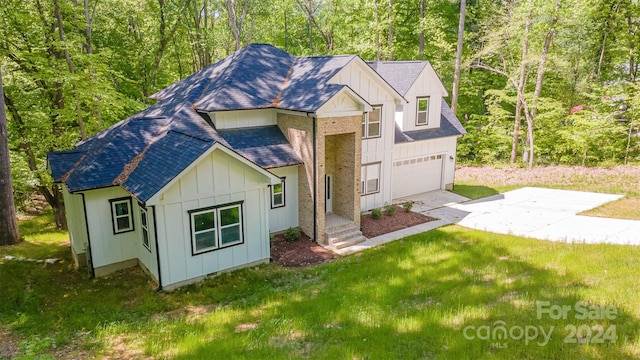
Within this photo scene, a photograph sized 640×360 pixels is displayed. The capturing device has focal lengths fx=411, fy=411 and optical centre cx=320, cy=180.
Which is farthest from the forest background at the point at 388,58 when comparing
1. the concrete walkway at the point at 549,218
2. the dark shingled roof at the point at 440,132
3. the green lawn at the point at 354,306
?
the concrete walkway at the point at 549,218

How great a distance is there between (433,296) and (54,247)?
14.3m

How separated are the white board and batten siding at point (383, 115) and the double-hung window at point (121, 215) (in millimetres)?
8807

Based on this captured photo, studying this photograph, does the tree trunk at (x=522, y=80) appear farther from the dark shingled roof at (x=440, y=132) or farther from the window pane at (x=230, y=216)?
the window pane at (x=230, y=216)

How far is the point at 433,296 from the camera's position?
10086 millimetres

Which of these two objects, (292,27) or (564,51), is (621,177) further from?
(292,27)

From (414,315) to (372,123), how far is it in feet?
36.6

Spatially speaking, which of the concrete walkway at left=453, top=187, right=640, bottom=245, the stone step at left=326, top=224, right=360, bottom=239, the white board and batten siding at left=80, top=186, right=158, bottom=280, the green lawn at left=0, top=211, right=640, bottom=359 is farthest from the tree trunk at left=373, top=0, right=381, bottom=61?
the white board and batten siding at left=80, top=186, right=158, bottom=280

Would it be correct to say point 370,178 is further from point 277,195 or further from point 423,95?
point 423,95

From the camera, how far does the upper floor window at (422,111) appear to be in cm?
2156

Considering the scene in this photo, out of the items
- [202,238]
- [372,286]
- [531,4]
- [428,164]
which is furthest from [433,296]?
[531,4]

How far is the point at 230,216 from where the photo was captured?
12.9 meters

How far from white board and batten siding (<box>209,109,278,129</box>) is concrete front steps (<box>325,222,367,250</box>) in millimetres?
5043

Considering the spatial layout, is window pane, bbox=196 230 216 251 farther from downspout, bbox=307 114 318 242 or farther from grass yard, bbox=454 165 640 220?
grass yard, bbox=454 165 640 220

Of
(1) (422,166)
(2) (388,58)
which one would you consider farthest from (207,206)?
(2) (388,58)
